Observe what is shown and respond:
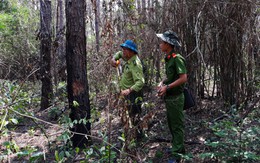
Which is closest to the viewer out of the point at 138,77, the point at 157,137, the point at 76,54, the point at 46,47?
the point at 138,77

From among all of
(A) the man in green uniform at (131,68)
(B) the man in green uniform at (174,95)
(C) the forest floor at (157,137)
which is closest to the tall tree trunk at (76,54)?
(C) the forest floor at (157,137)

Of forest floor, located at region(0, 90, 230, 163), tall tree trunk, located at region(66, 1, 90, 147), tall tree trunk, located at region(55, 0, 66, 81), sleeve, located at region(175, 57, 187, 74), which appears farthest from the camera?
tall tree trunk, located at region(55, 0, 66, 81)

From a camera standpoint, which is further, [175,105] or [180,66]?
[175,105]

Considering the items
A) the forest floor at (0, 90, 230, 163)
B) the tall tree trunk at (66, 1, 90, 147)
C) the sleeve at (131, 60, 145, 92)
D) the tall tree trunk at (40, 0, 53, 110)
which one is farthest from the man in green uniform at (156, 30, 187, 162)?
the tall tree trunk at (40, 0, 53, 110)

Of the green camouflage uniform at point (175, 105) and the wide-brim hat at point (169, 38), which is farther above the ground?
the wide-brim hat at point (169, 38)

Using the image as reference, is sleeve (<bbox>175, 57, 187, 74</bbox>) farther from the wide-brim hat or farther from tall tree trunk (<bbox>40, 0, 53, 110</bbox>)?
tall tree trunk (<bbox>40, 0, 53, 110</bbox>)

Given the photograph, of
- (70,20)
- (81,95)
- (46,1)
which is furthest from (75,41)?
(46,1)

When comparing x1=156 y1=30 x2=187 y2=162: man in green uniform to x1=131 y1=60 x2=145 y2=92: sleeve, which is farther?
x1=131 y1=60 x2=145 y2=92: sleeve

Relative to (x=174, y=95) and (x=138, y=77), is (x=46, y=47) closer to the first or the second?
(x=138, y=77)

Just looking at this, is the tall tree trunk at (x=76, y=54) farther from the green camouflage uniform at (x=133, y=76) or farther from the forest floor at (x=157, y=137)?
the green camouflage uniform at (x=133, y=76)

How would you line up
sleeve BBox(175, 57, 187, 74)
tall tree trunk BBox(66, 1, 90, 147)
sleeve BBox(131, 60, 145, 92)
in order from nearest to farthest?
sleeve BBox(175, 57, 187, 74)
sleeve BBox(131, 60, 145, 92)
tall tree trunk BBox(66, 1, 90, 147)

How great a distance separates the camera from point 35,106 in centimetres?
848

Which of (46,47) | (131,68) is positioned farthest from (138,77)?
(46,47)

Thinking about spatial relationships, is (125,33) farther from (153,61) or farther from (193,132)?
(193,132)
